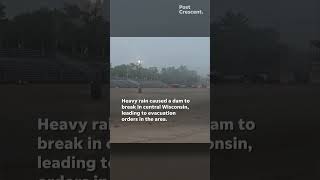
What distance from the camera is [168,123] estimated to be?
261 cm

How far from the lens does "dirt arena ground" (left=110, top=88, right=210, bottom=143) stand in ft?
8.50

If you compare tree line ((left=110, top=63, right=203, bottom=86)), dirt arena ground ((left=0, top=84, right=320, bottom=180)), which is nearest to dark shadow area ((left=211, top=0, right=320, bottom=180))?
dirt arena ground ((left=0, top=84, right=320, bottom=180))

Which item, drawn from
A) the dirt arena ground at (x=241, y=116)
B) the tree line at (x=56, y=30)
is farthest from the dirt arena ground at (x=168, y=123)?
the tree line at (x=56, y=30)

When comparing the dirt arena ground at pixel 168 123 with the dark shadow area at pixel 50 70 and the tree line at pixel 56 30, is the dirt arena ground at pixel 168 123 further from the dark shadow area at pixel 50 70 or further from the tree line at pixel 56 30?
the tree line at pixel 56 30

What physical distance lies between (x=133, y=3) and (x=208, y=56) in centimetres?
51

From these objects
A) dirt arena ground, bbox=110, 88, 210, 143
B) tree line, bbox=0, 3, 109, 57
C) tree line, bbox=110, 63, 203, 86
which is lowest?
dirt arena ground, bbox=110, 88, 210, 143

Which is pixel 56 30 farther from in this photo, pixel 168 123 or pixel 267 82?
pixel 267 82

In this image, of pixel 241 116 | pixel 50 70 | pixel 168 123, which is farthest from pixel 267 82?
pixel 50 70

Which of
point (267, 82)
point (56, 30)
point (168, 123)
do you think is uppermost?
point (56, 30)

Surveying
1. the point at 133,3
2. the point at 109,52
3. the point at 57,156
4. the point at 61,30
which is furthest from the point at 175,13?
the point at 57,156

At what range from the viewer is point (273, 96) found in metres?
2.66

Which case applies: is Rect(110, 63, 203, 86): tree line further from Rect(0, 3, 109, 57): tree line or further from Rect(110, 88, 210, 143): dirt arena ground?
Rect(0, 3, 109, 57): tree line

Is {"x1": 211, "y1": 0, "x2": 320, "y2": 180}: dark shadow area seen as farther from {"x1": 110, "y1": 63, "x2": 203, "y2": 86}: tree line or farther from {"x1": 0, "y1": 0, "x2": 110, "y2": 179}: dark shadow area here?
{"x1": 0, "y1": 0, "x2": 110, "y2": 179}: dark shadow area

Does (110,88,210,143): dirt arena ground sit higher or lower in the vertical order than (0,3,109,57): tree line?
lower
